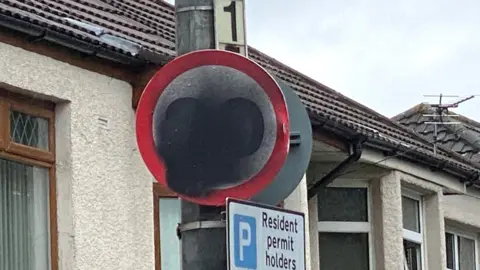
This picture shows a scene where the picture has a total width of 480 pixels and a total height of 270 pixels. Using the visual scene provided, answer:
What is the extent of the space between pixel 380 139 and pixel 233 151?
897cm

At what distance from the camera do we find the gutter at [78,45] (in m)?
10.3

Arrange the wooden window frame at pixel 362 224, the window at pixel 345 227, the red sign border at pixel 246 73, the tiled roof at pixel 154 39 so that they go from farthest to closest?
the wooden window frame at pixel 362 224 → the window at pixel 345 227 → the tiled roof at pixel 154 39 → the red sign border at pixel 246 73

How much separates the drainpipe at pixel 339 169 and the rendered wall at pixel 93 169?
11.5 feet

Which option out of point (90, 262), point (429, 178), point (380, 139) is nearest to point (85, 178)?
point (90, 262)

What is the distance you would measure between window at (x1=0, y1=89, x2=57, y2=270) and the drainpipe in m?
4.46

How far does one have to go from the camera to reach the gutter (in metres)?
10.3

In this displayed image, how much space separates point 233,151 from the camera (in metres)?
6.03

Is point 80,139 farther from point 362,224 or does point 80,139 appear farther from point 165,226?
point 362,224

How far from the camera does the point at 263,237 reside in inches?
234

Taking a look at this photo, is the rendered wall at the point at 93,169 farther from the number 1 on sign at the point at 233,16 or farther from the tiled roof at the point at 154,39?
the number 1 on sign at the point at 233,16

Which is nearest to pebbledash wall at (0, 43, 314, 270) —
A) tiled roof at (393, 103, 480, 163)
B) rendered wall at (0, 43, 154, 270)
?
rendered wall at (0, 43, 154, 270)

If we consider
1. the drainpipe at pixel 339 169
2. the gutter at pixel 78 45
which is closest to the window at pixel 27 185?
the gutter at pixel 78 45

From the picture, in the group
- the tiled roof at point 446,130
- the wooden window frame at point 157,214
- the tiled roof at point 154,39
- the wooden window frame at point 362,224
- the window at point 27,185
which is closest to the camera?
the window at point 27,185

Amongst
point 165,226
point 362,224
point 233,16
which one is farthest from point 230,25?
point 362,224
